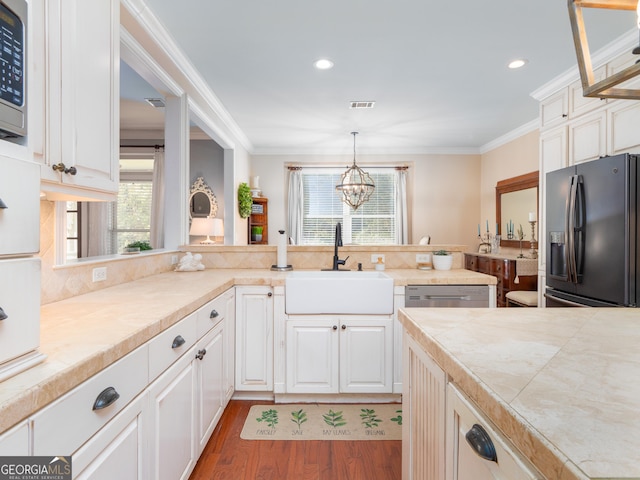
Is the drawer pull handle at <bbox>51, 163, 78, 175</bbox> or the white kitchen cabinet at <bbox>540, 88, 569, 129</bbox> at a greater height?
the white kitchen cabinet at <bbox>540, 88, 569, 129</bbox>

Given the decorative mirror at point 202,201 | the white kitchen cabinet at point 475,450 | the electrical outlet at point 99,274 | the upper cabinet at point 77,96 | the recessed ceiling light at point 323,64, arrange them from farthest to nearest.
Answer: the decorative mirror at point 202,201
the recessed ceiling light at point 323,64
the electrical outlet at point 99,274
the upper cabinet at point 77,96
the white kitchen cabinet at point 475,450

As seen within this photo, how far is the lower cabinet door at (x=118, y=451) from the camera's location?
0.82 m

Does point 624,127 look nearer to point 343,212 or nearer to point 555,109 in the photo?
point 555,109

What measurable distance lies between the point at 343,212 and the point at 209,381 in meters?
4.74

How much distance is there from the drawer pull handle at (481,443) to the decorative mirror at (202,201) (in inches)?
197

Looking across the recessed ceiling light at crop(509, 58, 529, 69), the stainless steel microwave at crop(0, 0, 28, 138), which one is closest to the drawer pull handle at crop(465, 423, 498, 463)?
the stainless steel microwave at crop(0, 0, 28, 138)

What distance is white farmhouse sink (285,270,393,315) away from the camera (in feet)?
7.58

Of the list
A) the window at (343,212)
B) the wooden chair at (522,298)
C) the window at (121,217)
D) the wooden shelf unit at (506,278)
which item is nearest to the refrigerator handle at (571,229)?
the wooden chair at (522,298)


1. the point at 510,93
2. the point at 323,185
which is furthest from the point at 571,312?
the point at 323,185

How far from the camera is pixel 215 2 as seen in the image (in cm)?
219

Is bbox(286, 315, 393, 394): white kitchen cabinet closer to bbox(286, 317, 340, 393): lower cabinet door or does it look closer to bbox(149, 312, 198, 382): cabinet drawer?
bbox(286, 317, 340, 393): lower cabinet door

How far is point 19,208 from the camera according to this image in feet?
2.38
